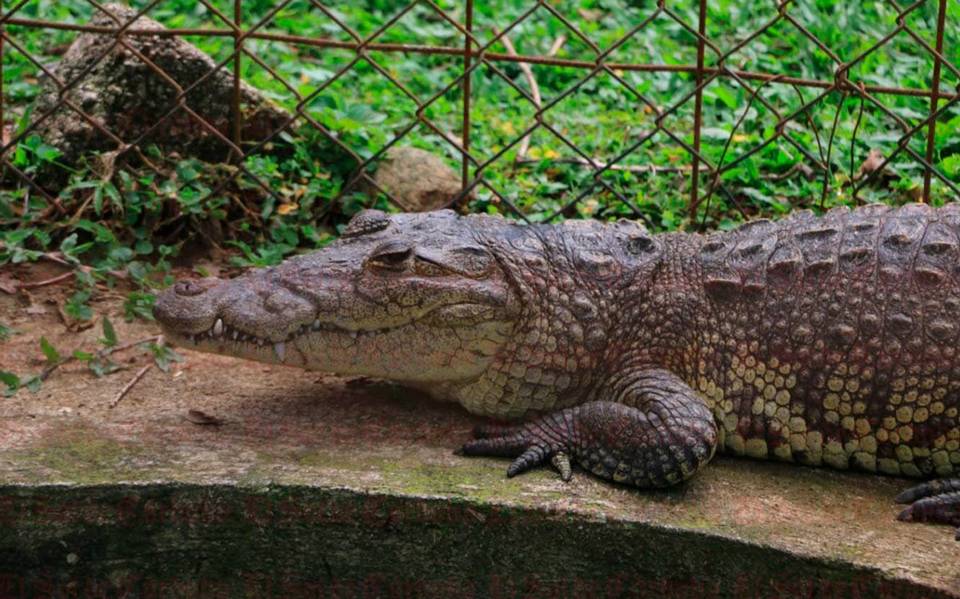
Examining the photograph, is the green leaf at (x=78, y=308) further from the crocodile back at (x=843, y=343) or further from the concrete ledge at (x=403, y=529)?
the crocodile back at (x=843, y=343)

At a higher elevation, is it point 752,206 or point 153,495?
point 752,206

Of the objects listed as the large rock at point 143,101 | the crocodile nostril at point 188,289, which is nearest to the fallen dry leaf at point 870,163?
the large rock at point 143,101

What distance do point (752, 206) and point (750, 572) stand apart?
2.19 meters

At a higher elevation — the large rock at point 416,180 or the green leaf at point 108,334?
the large rock at point 416,180

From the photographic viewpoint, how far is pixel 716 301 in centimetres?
351

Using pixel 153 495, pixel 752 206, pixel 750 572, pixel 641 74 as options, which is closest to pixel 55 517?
pixel 153 495

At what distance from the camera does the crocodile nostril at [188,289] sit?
11.5 feet

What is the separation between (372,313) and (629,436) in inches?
30.0

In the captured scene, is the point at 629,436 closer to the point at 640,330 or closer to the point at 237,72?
the point at 640,330

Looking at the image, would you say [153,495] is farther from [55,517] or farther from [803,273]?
[803,273]

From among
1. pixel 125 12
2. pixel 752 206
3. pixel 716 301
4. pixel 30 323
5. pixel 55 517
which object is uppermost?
pixel 125 12

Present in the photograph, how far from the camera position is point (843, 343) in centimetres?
335

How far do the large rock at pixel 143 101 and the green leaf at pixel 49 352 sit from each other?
1082 mm

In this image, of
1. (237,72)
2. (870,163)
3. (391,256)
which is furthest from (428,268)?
(870,163)
